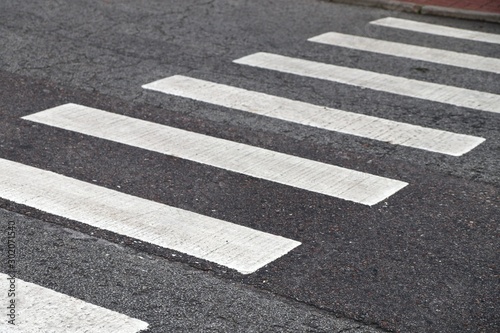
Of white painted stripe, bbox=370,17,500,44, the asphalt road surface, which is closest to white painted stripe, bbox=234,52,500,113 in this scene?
the asphalt road surface

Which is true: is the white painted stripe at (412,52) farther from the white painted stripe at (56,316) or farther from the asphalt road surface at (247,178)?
the white painted stripe at (56,316)

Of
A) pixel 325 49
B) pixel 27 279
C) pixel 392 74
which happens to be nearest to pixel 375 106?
pixel 392 74

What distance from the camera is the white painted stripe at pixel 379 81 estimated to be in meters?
8.47

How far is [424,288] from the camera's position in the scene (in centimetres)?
511

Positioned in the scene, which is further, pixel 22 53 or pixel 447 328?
pixel 22 53

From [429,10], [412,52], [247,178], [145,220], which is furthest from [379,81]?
[145,220]

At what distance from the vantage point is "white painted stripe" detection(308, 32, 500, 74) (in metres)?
9.68

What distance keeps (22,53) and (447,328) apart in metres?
5.87

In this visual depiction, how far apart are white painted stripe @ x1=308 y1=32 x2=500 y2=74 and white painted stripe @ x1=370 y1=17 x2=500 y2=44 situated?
738 millimetres

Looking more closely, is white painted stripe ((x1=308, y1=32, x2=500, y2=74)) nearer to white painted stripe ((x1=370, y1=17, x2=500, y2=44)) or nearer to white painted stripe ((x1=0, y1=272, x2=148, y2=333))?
white painted stripe ((x1=370, y1=17, x2=500, y2=44))

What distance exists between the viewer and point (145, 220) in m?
5.81

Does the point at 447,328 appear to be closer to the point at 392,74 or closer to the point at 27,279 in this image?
the point at 27,279

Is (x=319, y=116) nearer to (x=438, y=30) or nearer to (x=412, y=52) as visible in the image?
(x=412, y=52)

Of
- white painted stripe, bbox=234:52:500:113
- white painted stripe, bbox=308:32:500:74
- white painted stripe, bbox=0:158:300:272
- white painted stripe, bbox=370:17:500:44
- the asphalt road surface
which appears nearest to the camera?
the asphalt road surface
